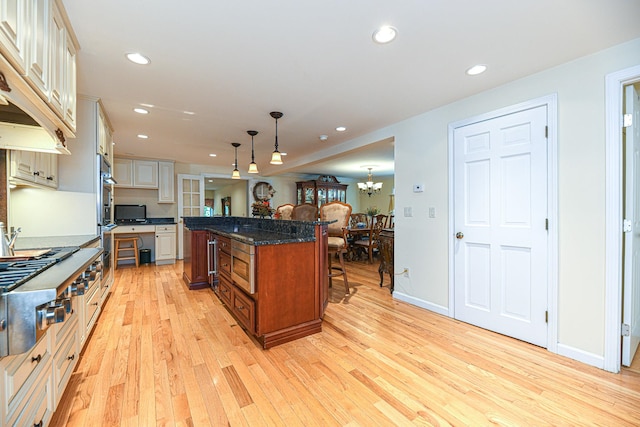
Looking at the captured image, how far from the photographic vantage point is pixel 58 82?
5.18ft

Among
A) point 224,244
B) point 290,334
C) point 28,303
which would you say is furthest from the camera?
point 224,244

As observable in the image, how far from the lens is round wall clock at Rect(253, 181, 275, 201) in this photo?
7574 mm

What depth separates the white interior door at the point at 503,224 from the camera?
2252mm

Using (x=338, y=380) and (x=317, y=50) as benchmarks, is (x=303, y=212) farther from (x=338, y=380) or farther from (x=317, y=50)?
(x=338, y=380)

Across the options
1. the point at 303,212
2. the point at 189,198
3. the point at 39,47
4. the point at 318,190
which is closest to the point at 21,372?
the point at 39,47

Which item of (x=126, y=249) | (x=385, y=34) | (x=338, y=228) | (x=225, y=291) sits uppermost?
(x=385, y=34)

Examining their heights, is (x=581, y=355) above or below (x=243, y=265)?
below

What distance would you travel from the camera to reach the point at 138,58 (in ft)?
6.63

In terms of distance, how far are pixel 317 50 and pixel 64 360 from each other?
249 cm

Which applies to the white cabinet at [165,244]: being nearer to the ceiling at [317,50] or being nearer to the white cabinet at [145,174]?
the white cabinet at [145,174]

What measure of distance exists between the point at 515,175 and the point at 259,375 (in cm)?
264

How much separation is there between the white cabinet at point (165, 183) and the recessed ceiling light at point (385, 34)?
5765 millimetres

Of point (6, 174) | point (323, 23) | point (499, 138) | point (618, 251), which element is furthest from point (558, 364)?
point (6, 174)

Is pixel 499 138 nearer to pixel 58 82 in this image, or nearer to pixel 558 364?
pixel 558 364
